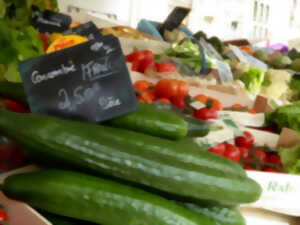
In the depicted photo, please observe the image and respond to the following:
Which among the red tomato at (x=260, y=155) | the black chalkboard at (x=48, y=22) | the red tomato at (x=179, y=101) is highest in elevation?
the black chalkboard at (x=48, y=22)

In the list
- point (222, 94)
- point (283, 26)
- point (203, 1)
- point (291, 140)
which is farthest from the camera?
point (283, 26)

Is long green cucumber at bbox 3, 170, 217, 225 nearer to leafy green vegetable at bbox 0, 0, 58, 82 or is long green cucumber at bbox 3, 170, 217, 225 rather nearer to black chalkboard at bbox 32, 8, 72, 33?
leafy green vegetable at bbox 0, 0, 58, 82

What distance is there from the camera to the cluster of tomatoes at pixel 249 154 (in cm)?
128

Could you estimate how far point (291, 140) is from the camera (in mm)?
1399

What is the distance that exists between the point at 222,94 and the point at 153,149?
1207mm

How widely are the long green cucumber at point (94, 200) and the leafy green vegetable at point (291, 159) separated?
2.20ft

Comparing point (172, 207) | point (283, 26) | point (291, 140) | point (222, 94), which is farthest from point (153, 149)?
point (283, 26)

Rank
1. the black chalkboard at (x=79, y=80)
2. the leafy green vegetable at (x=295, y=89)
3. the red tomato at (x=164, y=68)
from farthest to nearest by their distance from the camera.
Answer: the leafy green vegetable at (x=295, y=89), the red tomato at (x=164, y=68), the black chalkboard at (x=79, y=80)

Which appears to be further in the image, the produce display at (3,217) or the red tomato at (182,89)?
the red tomato at (182,89)

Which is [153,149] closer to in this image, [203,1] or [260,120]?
[260,120]

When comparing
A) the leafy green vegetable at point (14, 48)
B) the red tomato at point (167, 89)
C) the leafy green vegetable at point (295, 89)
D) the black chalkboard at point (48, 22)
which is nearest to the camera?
the leafy green vegetable at point (14, 48)

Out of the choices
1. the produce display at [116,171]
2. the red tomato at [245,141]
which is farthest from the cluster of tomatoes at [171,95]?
the produce display at [116,171]

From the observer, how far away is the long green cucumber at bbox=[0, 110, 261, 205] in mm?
724

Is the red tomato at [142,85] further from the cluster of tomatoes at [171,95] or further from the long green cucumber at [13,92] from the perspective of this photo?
the long green cucumber at [13,92]
